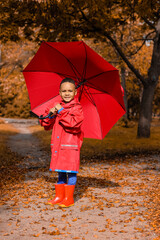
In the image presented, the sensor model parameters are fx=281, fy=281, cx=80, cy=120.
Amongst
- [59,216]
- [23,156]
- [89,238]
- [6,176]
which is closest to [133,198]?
[59,216]

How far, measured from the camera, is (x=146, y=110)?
13383 mm

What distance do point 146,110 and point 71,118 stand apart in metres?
9.76

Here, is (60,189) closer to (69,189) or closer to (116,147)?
(69,189)

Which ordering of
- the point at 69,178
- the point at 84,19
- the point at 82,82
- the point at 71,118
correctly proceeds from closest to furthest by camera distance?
the point at 71,118
the point at 69,178
the point at 82,82
the point at 84,19

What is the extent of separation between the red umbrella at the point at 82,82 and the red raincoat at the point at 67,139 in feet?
1.70

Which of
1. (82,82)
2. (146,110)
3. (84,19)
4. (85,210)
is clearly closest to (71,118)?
(82,82)

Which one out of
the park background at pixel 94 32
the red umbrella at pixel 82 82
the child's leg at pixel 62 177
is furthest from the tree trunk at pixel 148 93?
the child's leg at pixel 62 177

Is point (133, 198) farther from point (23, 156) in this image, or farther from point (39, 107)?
point (23, 156)

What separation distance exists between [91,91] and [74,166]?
1.42 meters

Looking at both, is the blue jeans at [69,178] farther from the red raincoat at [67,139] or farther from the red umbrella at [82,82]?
the red umbrella at [82,82]

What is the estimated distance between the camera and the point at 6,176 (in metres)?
6.72

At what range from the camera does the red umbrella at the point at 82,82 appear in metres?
4.64

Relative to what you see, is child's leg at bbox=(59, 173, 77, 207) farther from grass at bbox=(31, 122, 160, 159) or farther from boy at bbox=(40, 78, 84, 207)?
grass at bbox=(31, 122, 160, 159)

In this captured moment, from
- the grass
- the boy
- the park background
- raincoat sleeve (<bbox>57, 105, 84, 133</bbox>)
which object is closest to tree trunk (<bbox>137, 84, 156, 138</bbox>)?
the park background
